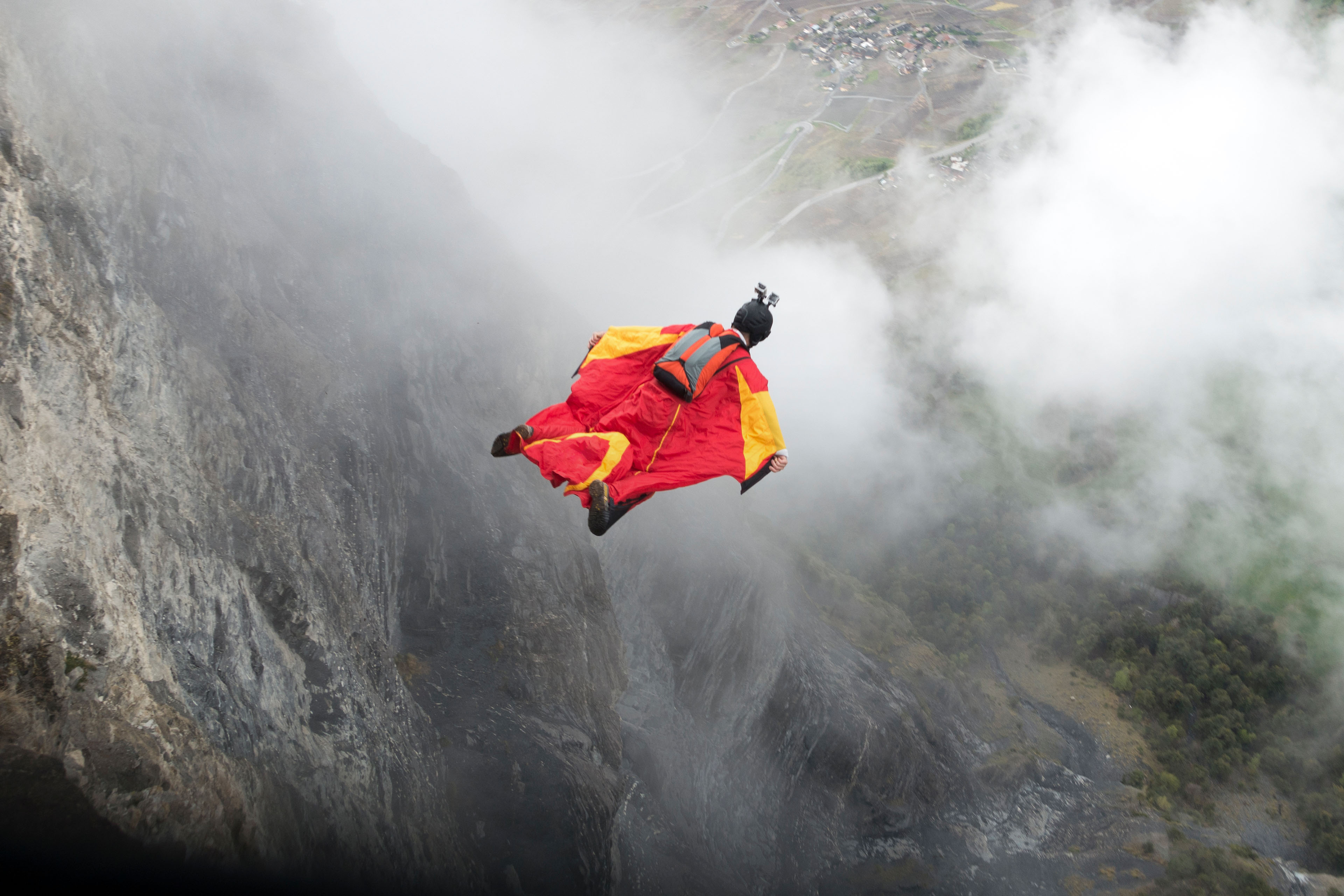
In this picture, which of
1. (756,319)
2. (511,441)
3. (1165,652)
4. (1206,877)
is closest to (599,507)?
(511,441)

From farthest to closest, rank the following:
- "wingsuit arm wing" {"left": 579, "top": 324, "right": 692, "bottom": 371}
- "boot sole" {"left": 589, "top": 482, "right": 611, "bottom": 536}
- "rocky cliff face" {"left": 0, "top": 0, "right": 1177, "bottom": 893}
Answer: "wingsuit arm wing" {"left": 579, "top": 324, "right": 692, "bottom": 371} < "boot sole" {"left": 589, "top": 482, "right": 611, "bottom": 536} < "rocky cliff face" {"left": 0, "top": 0, "right": 1177, "bottom": 893}

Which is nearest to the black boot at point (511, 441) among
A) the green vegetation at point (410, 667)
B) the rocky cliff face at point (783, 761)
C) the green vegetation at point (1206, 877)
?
the green vegetation at point (410, 667)

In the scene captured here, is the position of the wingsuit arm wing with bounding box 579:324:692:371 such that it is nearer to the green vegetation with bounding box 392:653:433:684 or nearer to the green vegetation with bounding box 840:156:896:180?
the green vegetation with bounding box 392:653:433:684

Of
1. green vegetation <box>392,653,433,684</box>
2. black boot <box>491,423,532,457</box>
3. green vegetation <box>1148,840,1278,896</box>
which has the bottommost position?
green vegetation <box>1148,840,1278,896</box>

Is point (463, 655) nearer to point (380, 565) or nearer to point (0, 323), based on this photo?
point (380, 565)

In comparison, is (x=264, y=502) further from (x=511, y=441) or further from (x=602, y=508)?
(x=602, y=508)

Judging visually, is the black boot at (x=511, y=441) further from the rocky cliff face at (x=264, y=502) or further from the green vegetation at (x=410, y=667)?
the green vegetation at (x=410, y=667)

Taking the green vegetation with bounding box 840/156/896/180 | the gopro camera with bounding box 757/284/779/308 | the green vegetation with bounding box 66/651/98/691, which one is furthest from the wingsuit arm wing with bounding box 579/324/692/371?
the green vegetation with bounding box 840/156/896/180
